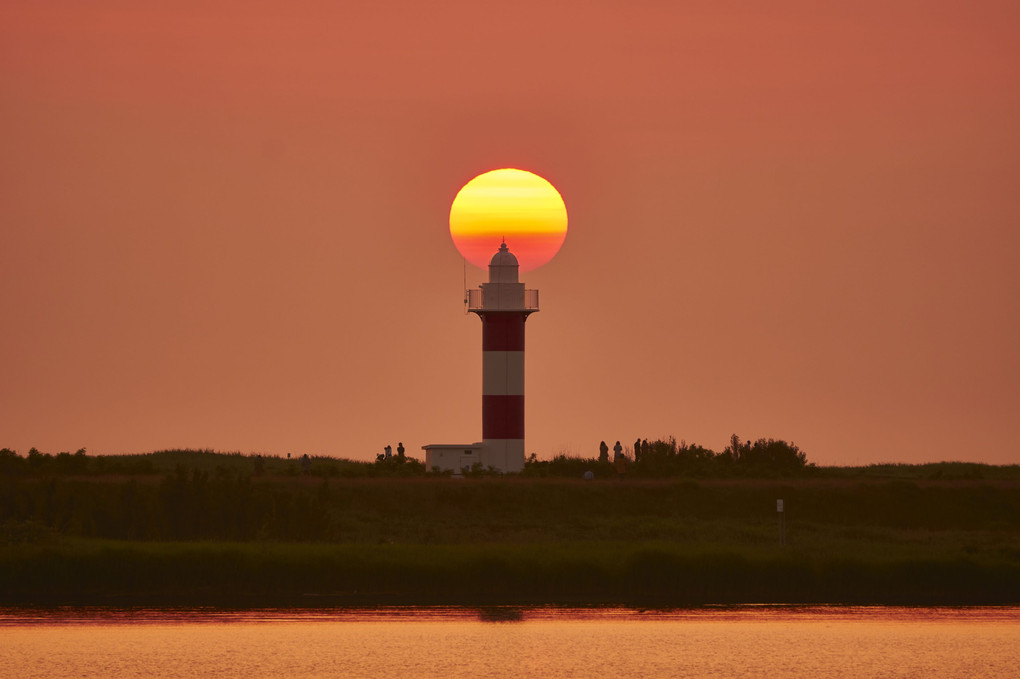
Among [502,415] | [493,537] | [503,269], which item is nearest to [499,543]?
[493,537]

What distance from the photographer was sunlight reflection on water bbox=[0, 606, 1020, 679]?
45.0 meters

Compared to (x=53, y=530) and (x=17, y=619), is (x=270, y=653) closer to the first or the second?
(x=17, y=619)

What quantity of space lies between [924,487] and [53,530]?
3283cm

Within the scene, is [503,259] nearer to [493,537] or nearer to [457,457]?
[457,457]

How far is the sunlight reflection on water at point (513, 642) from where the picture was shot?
1773 inches

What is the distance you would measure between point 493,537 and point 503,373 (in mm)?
16323

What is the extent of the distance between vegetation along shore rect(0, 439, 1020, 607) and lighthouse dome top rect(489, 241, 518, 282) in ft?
29.7

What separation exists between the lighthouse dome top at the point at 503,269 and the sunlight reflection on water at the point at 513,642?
28878 mm

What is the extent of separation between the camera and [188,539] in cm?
6009

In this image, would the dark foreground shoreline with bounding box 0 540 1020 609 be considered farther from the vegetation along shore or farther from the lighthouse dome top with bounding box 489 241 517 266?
the lighthouse dome top with bounding box 489 241 517 266

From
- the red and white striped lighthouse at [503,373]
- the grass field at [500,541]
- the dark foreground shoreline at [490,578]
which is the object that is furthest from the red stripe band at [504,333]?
the dark foreground shoreline at [490,578]

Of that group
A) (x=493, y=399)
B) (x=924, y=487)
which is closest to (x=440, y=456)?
(x=493, y=399)

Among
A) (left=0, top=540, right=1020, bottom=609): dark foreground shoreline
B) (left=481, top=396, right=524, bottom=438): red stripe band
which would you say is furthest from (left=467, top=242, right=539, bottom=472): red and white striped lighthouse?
(left=0, top=540, right=1020, bottom=609): dark foreground shoreline

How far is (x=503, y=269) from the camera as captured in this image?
80688 millimetres
